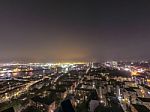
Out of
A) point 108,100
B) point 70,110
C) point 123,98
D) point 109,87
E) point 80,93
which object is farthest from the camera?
point 109,87

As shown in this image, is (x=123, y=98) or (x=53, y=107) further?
(x=123, y=98)

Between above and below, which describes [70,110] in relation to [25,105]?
above

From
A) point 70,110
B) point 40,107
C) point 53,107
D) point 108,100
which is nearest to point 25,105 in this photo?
point 40,107

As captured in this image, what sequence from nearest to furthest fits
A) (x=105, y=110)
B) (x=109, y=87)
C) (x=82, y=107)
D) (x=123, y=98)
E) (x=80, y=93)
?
1. (x=105, y=110)
2. (x=82, y=107)
3. (x=123, y=98)
4. (x=80, y=93)
5. (x=109, y=87)

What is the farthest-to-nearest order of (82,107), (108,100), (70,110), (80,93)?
1. (80,93)
2. (108,100)
3. (82,107)
4. (70,110)

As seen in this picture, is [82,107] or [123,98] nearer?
[82,107]

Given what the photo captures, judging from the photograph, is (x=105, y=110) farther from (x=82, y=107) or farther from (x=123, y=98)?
(x=123, y=98)

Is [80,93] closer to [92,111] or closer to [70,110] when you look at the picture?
[92,111]

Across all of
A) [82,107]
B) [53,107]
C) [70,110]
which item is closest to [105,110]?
[82,107]

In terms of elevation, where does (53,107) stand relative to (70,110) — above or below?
below
